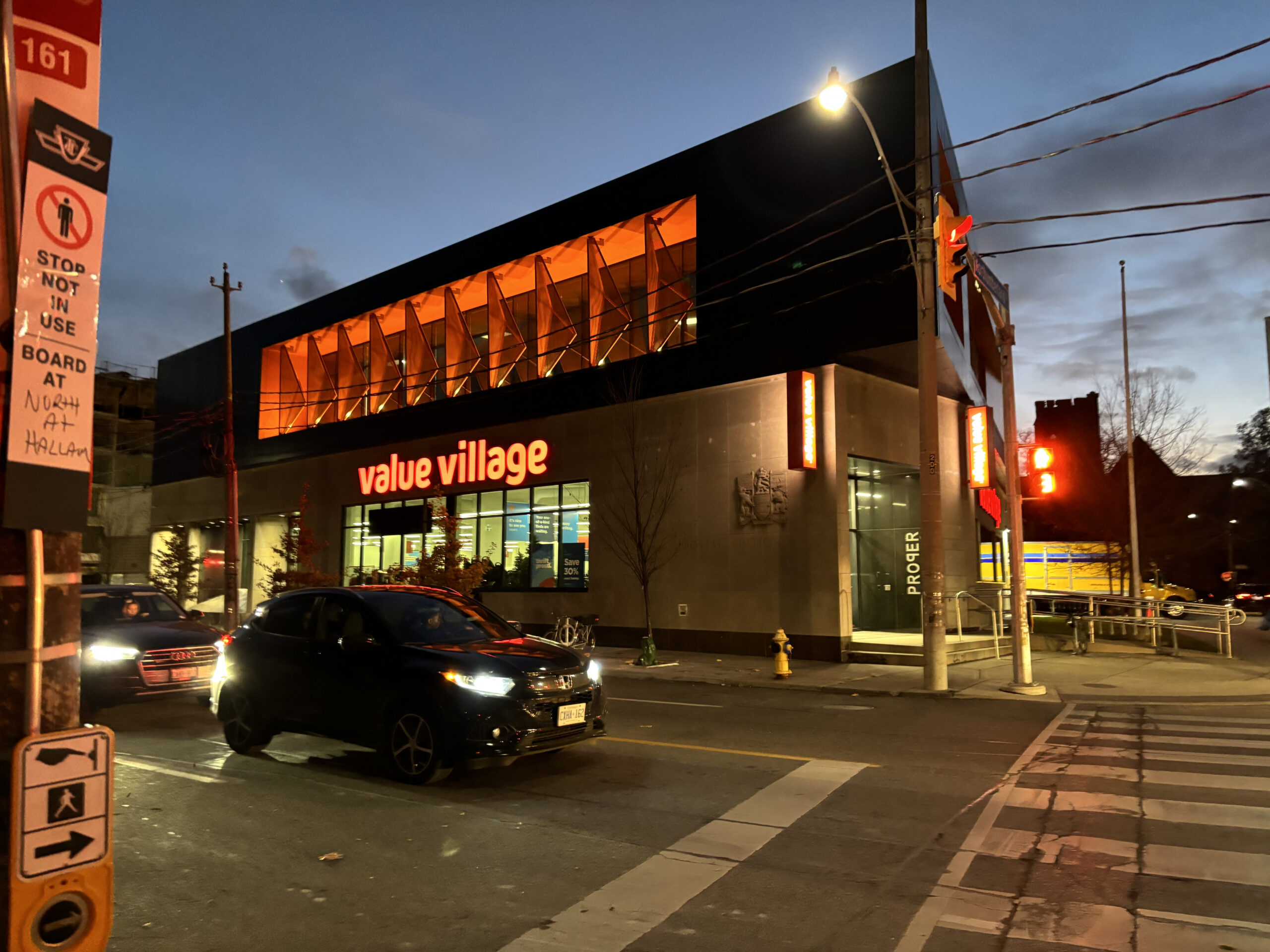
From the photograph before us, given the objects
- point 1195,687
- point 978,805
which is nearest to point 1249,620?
point 1195,687

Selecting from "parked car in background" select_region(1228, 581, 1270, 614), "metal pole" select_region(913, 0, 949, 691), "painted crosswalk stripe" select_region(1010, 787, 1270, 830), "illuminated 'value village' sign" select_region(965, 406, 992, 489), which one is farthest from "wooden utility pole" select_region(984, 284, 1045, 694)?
"parked car in background" select_region(1228, 581, 1270, 614)

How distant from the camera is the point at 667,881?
214 inches

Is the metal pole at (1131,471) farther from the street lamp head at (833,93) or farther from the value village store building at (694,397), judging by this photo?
the street lamp head at (833,93)

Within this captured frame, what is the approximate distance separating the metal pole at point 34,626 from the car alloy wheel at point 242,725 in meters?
6.98

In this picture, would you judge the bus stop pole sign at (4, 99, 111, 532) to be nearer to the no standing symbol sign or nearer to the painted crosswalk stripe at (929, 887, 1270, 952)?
the no standing symbol sign

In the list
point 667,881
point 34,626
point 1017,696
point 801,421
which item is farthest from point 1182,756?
point 801,421

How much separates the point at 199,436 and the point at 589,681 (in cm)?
3764

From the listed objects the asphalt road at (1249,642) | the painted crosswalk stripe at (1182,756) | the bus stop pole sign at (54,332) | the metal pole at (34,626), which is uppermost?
the bus stop pole sign at (54,332)

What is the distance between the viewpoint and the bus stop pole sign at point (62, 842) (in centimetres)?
267

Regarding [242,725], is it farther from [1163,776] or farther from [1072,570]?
[1072,570]

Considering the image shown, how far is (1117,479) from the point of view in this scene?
3828cm

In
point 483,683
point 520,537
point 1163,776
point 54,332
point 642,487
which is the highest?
point 642,487

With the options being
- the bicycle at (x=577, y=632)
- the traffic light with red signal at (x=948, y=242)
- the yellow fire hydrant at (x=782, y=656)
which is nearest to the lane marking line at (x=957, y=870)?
the yellow fire hydrant at (x=782, y=656)

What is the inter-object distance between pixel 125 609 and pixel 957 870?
11.2 meters
